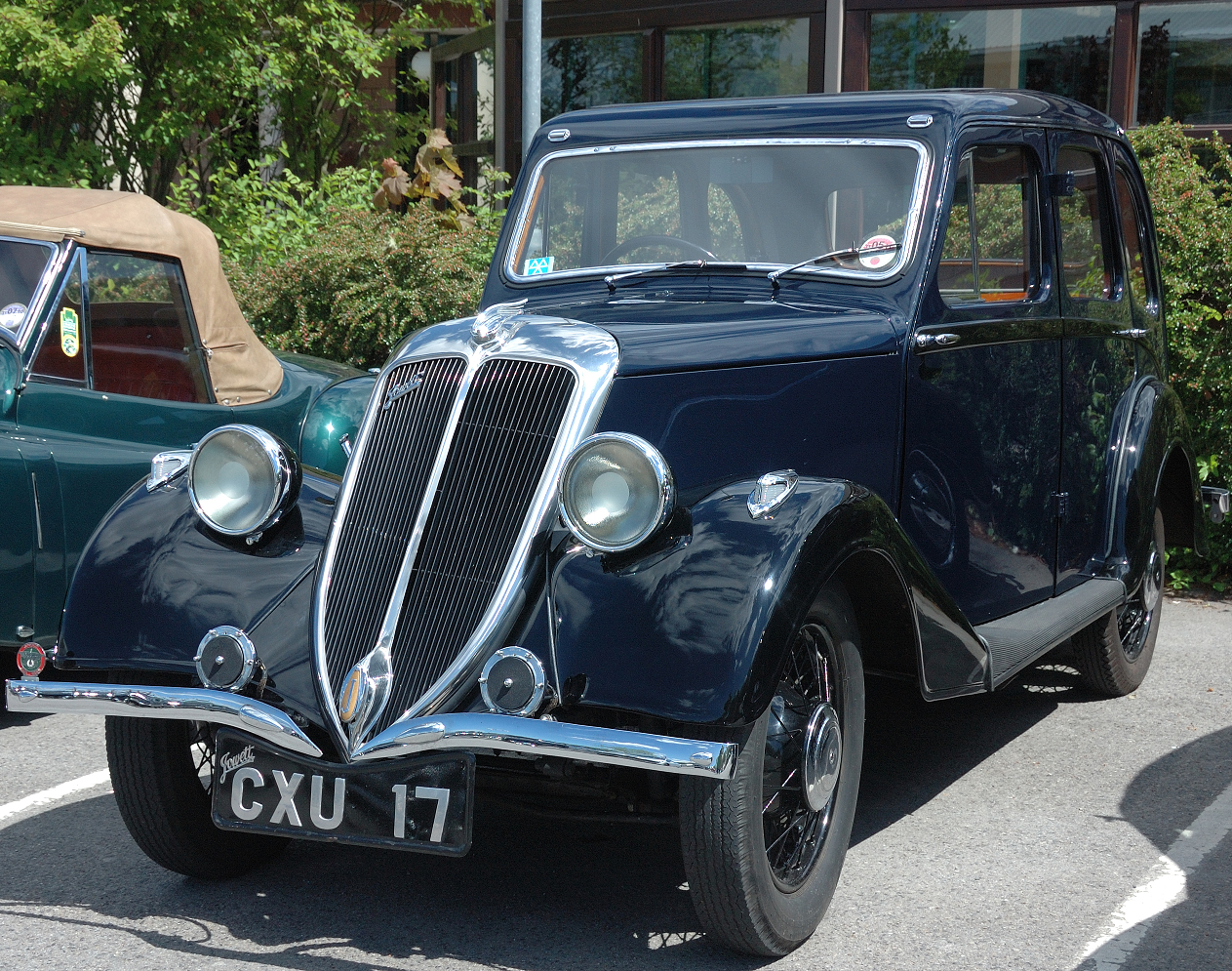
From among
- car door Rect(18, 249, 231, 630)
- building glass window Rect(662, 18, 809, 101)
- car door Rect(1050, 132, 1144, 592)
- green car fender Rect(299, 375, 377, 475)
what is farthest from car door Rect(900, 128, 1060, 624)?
building glass window Rect(662, 18, 809, 101)

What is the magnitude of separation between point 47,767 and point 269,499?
1.72 meters

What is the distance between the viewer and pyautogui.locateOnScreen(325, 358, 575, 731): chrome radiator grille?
9.87ft

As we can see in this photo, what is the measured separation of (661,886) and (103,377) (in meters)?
3.10

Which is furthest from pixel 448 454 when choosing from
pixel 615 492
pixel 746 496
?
pixel 746 496

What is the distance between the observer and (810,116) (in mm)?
4207

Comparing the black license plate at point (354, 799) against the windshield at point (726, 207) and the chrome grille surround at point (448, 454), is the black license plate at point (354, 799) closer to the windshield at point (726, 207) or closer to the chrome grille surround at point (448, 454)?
the chrome grille surround at point (448, 454)

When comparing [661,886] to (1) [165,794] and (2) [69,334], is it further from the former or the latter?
(2) [69,334]

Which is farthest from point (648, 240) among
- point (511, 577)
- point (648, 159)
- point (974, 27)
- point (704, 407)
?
point (974, 27)

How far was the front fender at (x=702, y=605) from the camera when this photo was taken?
274 cm

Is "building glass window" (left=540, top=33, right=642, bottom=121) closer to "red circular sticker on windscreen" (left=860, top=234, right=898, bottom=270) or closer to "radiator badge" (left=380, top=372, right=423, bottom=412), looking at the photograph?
"red circular sticker on windscreen" (left=860, top=234, right=898, bottom=270)

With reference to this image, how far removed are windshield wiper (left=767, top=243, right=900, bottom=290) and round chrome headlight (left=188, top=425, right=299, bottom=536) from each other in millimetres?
1492

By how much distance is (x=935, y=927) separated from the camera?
323 centimetres

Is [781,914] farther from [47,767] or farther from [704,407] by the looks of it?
[47,767]

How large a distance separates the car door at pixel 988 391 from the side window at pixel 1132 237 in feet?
2.94
